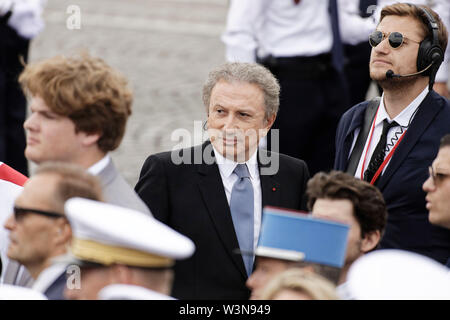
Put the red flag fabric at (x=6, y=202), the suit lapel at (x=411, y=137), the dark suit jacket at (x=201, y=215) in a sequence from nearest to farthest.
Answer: the red flag fabric at (x=6, y=202)
the dark suit jacket at (x=201, y=215)
the suit lapel at (x=411, y=137)

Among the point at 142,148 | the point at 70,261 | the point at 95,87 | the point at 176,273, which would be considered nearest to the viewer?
the point at 70,261

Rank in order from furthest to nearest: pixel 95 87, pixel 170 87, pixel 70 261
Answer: pixel 170 87
pixel 95 87
pixel 70 261

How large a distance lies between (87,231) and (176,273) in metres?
1.31

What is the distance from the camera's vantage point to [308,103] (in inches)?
331

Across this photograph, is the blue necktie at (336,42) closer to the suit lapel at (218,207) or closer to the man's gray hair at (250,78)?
the man's gray hair at (250,78)

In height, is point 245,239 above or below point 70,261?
below

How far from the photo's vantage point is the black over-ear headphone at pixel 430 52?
18.9 ft

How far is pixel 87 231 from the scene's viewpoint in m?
3.92

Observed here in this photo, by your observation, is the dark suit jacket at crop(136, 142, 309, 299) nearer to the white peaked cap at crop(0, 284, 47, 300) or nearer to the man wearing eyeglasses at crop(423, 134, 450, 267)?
the man wearing eyeglasses at crop(423, 134, 450, 267)

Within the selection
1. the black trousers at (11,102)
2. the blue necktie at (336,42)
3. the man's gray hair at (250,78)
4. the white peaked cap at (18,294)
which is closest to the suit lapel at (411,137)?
the man's gray hair at (250,78)

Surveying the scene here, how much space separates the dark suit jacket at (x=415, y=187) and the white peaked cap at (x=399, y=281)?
1.77 m

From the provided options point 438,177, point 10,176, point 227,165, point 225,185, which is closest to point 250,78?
point 227,165
